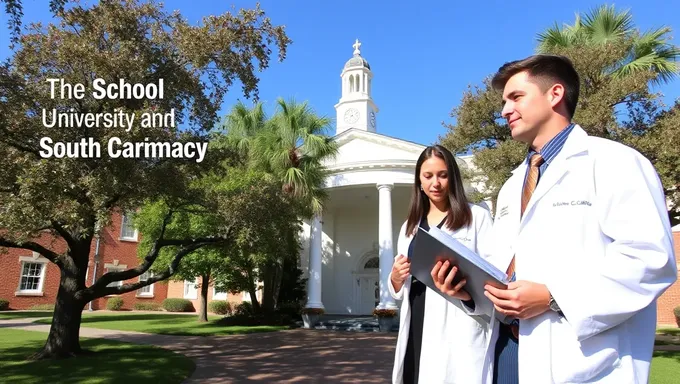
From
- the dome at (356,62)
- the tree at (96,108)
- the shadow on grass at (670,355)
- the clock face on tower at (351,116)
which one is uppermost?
the dome at (356,62)

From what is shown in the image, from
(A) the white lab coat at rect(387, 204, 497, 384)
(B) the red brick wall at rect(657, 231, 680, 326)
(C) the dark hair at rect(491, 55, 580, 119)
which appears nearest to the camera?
(C) the dark hair at rect(491, 55, 580, 119)

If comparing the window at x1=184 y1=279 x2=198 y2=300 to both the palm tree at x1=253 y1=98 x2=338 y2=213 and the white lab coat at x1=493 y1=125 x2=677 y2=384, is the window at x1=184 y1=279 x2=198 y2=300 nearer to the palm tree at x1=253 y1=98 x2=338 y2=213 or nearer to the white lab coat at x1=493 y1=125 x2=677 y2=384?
the palm tree at x1=253 y1=98 x2=338 y2=213

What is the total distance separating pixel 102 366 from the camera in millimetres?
8930

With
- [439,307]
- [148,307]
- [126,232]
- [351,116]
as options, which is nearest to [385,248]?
[351,116]

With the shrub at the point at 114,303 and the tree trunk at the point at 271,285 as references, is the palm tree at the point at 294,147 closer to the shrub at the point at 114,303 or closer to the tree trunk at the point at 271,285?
the tree trunk at the point at 271,285

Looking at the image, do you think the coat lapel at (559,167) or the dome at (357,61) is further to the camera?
the dome at (357,61)

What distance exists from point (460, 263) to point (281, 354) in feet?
34.7

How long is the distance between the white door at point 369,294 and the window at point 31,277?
18343 millimetres

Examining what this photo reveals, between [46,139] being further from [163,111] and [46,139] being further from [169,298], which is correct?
[169,298]

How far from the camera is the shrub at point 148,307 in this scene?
29.8 meters

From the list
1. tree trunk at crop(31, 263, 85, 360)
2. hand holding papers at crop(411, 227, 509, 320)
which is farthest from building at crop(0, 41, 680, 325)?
hand holding papers at crop(411, 227, 509, 320)

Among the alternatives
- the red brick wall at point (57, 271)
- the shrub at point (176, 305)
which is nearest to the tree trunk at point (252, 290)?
the red brick wall at point (57, 271)

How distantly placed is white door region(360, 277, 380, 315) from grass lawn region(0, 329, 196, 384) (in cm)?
1499

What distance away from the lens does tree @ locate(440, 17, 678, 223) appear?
10078 mm
